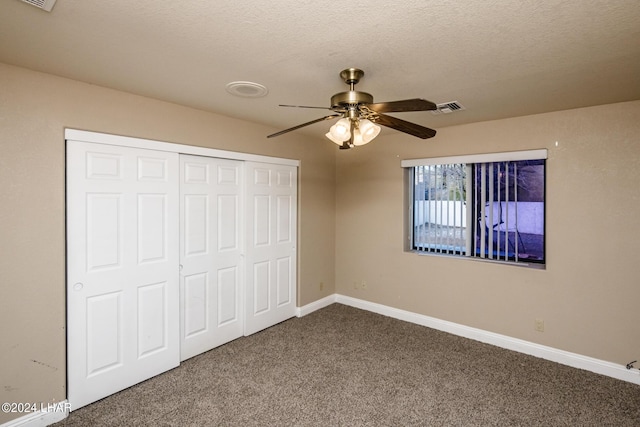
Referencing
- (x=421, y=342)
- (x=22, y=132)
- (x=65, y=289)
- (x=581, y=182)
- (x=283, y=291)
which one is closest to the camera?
(x=22, y=132)

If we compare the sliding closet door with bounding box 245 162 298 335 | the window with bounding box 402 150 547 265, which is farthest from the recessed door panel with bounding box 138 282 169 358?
the window with bounding box 402 150 547 265

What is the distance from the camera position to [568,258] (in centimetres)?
301

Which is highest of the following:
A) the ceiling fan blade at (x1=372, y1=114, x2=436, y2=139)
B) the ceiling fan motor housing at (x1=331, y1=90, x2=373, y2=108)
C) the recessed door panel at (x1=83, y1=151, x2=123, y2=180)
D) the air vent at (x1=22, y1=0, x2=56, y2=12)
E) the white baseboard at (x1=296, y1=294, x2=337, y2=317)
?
the air vent at (x1=22, y1=0, x2=56, y2=12)

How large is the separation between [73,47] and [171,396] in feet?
8.29

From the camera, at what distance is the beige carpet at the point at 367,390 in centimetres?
225

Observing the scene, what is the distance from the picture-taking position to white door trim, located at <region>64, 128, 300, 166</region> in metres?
2.35

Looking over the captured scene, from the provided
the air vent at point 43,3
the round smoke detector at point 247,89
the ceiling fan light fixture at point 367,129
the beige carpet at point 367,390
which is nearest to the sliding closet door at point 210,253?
the beige carpet at point 367,390

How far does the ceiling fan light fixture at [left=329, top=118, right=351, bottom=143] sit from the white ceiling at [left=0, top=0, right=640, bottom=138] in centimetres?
41

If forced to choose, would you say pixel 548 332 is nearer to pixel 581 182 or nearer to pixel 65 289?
pixel 581 182

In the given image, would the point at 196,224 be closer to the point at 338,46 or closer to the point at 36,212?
the point at 36,212

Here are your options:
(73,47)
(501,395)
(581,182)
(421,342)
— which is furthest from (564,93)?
(73,47)

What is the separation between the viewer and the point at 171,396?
2492mm

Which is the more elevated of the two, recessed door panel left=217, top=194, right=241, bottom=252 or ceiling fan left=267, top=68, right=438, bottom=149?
ceiling fan left=267, top=68, right=438, bottom=149

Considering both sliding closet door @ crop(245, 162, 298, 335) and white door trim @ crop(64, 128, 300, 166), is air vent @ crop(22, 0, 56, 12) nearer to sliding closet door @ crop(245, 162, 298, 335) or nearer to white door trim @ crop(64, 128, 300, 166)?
white door trim @ crop(64, 128, 300, 166)
